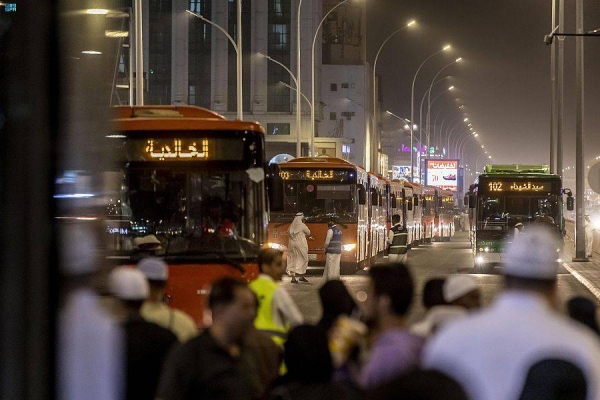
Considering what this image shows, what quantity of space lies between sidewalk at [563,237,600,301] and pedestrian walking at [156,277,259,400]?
21637 mm

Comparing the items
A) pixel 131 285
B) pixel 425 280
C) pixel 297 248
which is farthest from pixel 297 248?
pixel 131 285

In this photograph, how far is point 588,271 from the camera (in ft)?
117

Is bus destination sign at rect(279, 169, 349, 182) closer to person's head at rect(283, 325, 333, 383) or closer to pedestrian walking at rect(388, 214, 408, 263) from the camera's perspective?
pedestrian walking at rect(388, 214, 408, 263)

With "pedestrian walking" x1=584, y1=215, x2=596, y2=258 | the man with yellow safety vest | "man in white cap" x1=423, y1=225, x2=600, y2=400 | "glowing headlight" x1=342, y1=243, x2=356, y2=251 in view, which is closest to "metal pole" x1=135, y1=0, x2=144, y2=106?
"glowing headlight" x1=342, y1=243, x2=356, y2=251

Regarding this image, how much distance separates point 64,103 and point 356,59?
461 feet

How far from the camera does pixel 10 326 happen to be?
3.73 m

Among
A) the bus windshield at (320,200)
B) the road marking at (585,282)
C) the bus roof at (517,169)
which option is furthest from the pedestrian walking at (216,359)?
the bus roof at (517,169)

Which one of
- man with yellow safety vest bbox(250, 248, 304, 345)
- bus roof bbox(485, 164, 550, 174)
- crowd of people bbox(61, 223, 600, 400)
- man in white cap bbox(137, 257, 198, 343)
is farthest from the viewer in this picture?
bus roof bbox(485, 164, 550, 174)

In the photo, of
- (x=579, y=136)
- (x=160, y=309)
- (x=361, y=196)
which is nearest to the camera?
(x=160, y=309)

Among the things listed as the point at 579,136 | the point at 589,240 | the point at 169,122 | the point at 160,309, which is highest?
the point at 579,136

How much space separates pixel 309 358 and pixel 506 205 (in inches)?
1286

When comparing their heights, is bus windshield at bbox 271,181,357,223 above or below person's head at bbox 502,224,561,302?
above

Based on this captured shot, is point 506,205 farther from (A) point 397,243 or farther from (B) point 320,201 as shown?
(A) point 397,243

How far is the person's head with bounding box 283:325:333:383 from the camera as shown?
475 cm
